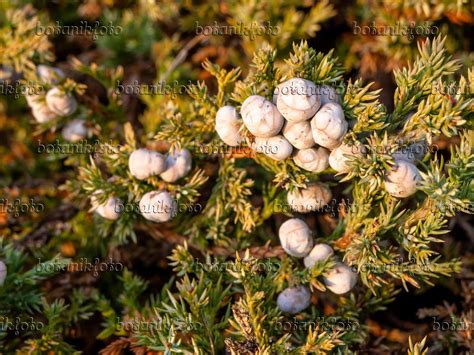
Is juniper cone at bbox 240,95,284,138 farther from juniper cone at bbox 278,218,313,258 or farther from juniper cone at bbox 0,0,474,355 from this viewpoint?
juniper cone at bbox 278,218,313,258

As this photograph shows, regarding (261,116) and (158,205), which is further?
(158,205)

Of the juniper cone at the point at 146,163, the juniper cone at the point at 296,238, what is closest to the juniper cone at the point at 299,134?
the juniper cone at the point at 296,238

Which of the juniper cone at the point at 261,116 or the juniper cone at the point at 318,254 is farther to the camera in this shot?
the juniper cone at the point at 318,254

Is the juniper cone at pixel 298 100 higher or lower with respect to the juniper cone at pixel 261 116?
higher

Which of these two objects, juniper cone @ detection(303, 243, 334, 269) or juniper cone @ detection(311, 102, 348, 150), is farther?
juniper cone @ detection(303, 243, 334, 269)

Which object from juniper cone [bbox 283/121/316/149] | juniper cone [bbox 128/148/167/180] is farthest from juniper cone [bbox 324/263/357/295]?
juniper cone [bbox 128/148/167/180]


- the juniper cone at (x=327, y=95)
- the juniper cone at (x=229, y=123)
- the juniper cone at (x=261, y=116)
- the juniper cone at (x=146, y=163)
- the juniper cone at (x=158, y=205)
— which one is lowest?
the juniper cone at (x=158, y=205)

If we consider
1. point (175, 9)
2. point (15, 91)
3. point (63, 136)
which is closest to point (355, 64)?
point (175, 9)

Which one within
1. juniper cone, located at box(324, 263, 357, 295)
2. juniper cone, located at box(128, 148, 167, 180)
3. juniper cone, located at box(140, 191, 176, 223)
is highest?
juniper cone, located at box(128, 148, 167, 180)

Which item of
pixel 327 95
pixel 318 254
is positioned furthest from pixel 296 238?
pixel 327 95

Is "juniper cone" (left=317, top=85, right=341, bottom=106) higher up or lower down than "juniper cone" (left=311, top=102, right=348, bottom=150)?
higher up

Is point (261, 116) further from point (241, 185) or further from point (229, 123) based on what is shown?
point (241, 185)

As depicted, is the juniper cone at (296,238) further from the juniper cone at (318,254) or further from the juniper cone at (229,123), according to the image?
the juniper cone at (229,123)
